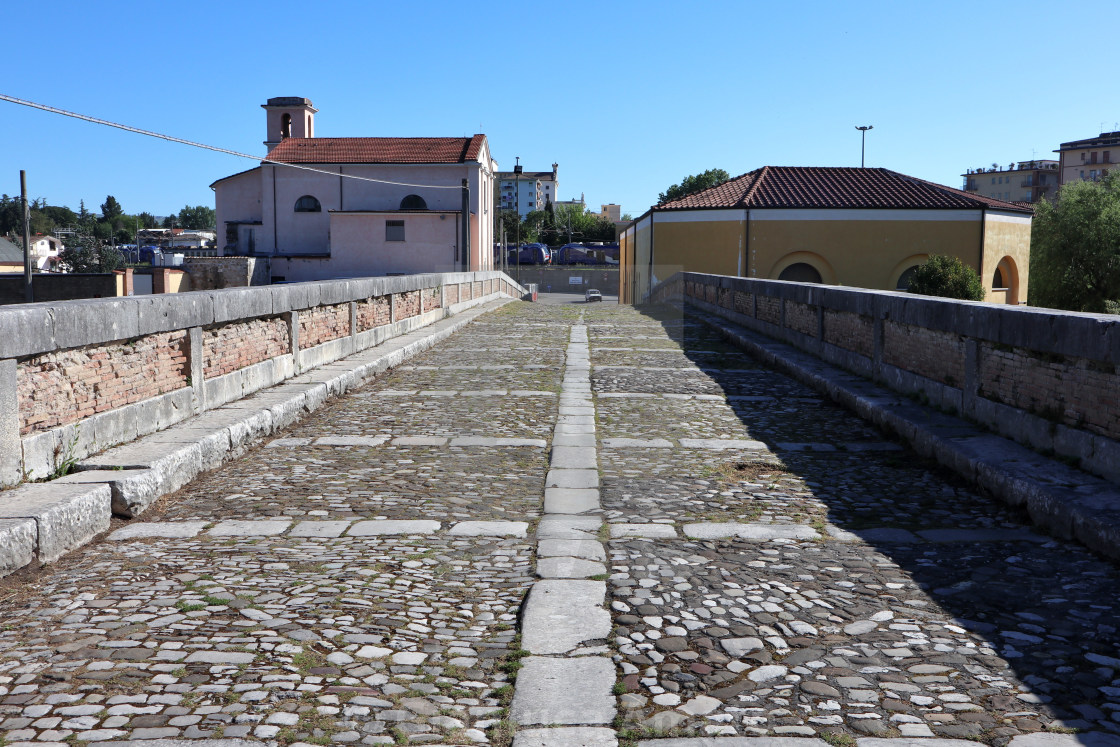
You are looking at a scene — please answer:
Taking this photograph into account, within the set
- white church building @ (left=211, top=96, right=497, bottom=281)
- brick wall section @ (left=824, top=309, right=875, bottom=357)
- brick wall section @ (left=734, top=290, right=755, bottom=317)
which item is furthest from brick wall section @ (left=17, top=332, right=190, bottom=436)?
white church building @ (left=211, top=96, right=497, bottom=281)

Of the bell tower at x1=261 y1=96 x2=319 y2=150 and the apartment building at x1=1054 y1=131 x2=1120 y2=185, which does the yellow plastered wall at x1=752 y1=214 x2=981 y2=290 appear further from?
the apartment building at x1=1054 y1=131 x2=1120 y2=185

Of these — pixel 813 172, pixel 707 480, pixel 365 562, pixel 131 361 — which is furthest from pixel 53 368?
pixel 813 172

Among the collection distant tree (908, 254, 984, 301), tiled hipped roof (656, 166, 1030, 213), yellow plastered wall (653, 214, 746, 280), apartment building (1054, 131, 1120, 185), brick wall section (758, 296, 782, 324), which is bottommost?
brick wall section (758, 296, 782, 324)

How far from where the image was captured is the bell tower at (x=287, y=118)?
5903 cm

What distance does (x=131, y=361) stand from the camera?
621 cm

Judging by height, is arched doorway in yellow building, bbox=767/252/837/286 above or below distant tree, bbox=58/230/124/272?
below

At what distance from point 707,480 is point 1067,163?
113 meters

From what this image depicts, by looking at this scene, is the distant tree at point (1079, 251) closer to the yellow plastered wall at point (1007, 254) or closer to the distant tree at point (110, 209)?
the yellow plastered wall at point (1007, 254)

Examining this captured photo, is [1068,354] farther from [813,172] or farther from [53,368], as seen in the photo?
[813,172]

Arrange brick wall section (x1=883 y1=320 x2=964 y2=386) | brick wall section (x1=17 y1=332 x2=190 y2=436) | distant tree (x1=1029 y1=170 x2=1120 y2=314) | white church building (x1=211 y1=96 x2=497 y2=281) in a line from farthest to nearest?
1. white church building (x1=211 y1=96 x2=497 y2=281)
2. distant tree (x1=1029 y1=170 x2=1120 y2=314)
3. brick wall section (x1=883 y1=320 x2=964 y2=386)
4. brick wall section (x1=17 y1=332 x2=190 y2=436)

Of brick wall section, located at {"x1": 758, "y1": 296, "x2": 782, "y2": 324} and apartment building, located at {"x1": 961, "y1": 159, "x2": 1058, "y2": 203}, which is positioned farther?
apartment building, located at {"x1": 961, "y1": 159, "x2": 1058, "y2": 203}

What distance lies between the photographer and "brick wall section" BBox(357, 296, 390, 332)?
12.9 meters

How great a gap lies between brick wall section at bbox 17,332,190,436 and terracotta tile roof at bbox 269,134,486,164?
46745mm

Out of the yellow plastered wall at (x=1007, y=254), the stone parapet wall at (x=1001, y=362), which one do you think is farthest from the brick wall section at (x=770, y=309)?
the yellow plastered wall at (x=1007, y=254)
